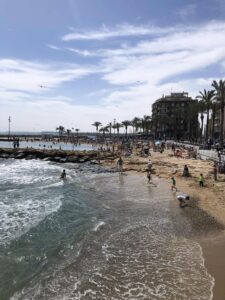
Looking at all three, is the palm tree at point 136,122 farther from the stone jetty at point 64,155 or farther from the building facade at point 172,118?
the stone jetty at point 64,155

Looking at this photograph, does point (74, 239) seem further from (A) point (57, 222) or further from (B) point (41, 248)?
(A) point (57, 222)

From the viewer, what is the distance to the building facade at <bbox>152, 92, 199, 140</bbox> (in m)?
131

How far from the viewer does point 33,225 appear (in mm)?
19703

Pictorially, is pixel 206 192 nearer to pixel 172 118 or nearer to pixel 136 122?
pixel 172 118

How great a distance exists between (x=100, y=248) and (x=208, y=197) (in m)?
11.7

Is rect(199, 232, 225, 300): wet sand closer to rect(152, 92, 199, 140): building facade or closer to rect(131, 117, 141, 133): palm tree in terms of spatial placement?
rect(152, 92, 199, 140): building facade

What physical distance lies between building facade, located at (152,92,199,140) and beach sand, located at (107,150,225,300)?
80848 millimetres

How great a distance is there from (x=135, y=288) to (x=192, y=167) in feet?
97.1

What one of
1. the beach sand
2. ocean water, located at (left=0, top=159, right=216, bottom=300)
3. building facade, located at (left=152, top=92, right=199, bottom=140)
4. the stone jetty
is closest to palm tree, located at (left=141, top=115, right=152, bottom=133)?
building facade, located at (left=152, top=92, right=199, bottom=140)

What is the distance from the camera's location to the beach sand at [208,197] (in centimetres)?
1367

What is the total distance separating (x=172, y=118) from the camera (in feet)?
449

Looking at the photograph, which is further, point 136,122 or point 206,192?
point 136,122

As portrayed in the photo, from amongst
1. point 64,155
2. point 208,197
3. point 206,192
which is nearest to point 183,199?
point 208,197

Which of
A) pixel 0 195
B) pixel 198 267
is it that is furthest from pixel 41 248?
pixel 0 195
